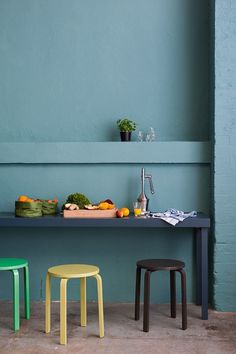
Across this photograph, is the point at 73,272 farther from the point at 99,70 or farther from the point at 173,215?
the point at 99,70

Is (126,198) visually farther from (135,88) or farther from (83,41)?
(83,41)

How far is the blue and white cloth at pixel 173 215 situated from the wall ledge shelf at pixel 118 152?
49 centimetres

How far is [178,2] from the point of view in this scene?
484cm

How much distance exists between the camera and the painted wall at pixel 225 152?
4.49 m

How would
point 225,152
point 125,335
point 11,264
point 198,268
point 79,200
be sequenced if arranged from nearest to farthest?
point 125,335 < point 11,264 < point 79,200 < point 225,152 < point 198,268

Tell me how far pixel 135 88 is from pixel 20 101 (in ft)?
3.37

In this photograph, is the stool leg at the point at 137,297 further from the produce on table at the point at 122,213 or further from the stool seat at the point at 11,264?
the stool seat at the point at 11,264

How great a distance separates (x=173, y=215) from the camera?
4301mm

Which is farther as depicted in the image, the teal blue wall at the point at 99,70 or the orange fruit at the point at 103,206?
the teal blue wall at the point at 99,70

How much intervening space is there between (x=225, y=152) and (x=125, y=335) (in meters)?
1.70

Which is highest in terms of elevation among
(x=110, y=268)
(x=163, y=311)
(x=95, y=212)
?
(x=95, y=212)

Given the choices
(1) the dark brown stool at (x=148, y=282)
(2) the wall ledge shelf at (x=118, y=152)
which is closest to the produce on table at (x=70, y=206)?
(2) the wall ledge shelf at (x=118, y=152)

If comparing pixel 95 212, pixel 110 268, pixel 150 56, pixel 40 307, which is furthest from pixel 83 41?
pixel 40 307

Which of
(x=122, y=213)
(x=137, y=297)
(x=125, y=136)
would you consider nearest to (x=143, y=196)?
(x=122, y=213)
